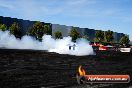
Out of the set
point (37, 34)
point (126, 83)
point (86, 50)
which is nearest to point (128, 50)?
point (86, 50)

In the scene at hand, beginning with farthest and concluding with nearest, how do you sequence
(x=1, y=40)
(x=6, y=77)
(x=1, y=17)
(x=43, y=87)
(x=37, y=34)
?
(x=1, y=17) → (x=37, y=34) → (x=1, y=40) → (x=6, y=77) → (x=43, y=87)

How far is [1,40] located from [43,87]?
177ft

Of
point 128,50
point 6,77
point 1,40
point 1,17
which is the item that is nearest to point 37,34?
point 1,17

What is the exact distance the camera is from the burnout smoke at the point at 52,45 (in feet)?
186

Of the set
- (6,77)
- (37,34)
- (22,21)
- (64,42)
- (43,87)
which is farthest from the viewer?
(22,21)

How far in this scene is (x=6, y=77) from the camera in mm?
20984

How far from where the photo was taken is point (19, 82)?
19.1m

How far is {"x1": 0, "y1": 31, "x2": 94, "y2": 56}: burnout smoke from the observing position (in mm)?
56844

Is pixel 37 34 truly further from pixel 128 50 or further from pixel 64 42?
pixel 64 42

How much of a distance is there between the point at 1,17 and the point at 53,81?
473 ft

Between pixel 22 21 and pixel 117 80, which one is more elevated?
pixel 22 21

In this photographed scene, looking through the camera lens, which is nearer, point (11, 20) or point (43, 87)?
point (43, 87)

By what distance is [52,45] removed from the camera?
66.0 meters

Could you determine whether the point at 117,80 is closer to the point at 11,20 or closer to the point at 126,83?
the point at 126,83
